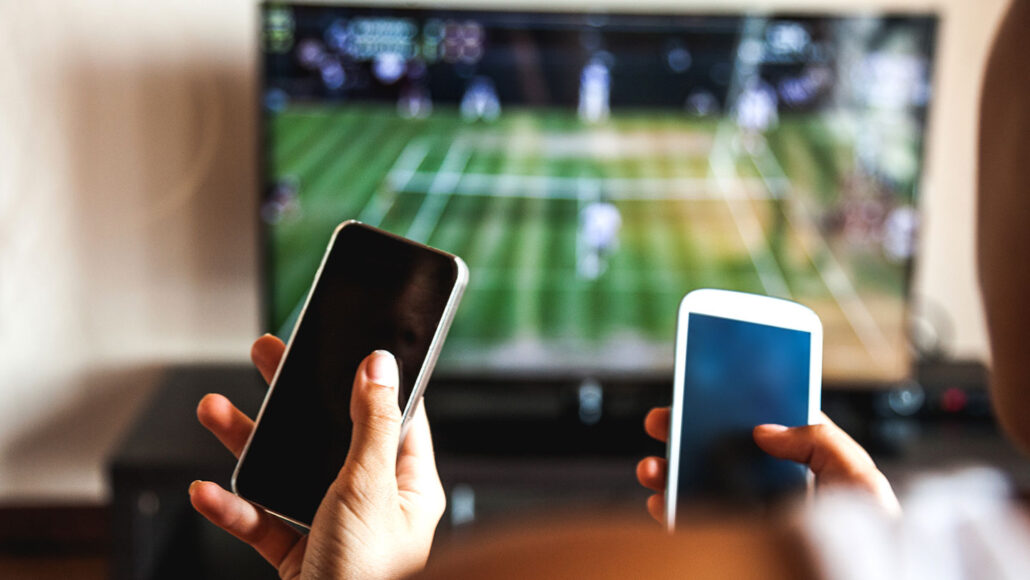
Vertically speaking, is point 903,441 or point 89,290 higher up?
point 89,290

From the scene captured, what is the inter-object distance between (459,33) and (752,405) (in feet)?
4.53

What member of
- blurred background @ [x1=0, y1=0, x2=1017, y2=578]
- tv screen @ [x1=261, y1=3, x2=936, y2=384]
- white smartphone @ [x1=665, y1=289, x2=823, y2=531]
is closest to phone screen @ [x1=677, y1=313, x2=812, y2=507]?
white smartphone @ [x1=665, y1=289, x2=823, y2=531]

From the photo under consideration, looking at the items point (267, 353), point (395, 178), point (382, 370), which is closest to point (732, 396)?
point (382, 370)

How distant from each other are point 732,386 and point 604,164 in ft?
4.21

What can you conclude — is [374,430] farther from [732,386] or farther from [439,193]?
[439,193]

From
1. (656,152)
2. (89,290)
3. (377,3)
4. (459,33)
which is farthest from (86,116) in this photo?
(656,152)

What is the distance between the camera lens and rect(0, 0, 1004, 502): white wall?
2055 millimetres

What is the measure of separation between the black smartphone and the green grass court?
1.15 m

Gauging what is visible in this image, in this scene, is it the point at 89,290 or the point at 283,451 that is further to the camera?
the point at 89,290

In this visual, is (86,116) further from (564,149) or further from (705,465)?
(705,465)

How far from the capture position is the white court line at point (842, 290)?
6.64 feet

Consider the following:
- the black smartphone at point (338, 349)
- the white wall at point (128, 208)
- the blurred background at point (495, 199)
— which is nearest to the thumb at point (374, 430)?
the black smartphone at point (338, 349)

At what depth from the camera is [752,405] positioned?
0.76 metres

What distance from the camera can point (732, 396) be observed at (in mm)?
→ 766
